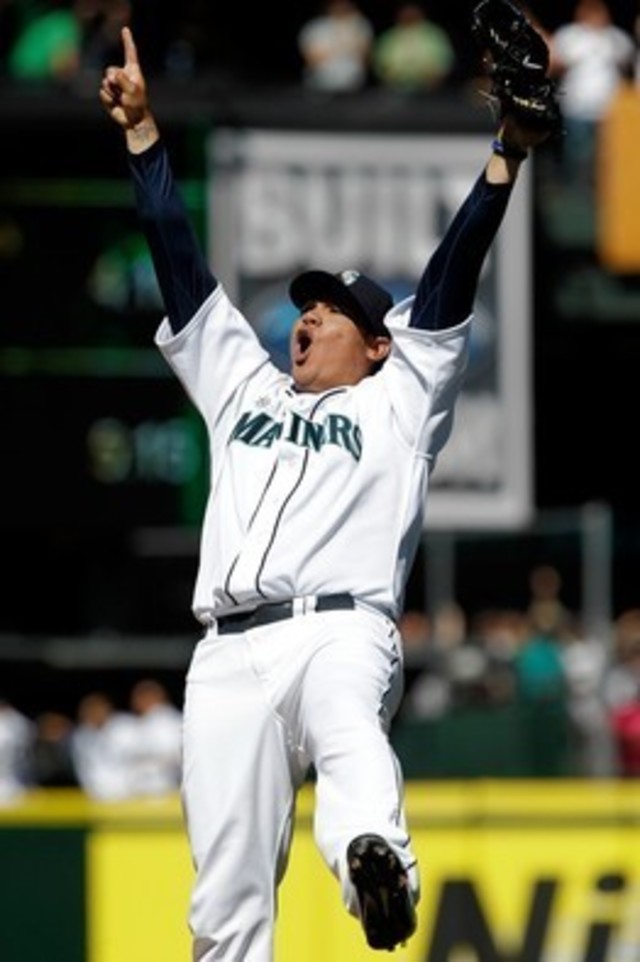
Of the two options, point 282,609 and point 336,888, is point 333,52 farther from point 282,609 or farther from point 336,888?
point 282,609

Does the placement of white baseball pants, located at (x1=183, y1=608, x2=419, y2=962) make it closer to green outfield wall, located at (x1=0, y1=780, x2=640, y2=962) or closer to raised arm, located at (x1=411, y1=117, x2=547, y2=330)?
raised arm, located at (x1=411, y1=117, x2=547, y2=330)

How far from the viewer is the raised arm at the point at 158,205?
733 centimetres

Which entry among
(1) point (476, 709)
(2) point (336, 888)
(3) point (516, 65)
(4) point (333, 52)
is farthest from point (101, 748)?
(3) point (516, 65)

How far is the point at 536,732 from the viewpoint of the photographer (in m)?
14.5

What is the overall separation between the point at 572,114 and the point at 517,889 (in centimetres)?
762

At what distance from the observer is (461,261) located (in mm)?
7109

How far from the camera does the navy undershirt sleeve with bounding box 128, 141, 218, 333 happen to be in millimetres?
7332

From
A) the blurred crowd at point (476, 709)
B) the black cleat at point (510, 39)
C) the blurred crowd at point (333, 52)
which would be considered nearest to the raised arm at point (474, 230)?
the black cleat at point (510, 39)

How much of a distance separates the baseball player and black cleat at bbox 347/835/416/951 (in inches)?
3.0

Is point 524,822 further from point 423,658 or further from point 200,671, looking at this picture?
point 423,658

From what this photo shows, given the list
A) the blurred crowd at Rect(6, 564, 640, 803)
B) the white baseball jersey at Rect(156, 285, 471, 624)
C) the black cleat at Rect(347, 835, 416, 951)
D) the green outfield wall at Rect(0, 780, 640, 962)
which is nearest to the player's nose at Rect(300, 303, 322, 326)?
the white baseball jersey at Rect(156, 285, 471, 624)

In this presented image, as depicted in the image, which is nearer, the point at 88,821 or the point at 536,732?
the point at 88,821

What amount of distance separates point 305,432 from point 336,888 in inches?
126

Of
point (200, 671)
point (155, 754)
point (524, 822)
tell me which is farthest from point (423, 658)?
point (200, 671)
